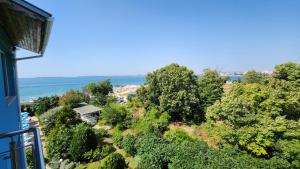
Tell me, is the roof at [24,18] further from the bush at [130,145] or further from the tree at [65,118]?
the tree at [65,118]

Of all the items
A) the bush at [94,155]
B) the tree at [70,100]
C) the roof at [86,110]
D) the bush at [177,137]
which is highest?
the tree at [70,100]

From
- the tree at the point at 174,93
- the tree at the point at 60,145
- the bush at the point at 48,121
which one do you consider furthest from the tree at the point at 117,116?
the tree at the point at 60,145

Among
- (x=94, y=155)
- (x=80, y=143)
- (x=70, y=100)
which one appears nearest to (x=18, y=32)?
(x=80, y=143)

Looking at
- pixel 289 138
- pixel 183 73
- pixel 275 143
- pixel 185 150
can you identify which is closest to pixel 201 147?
pixel 185 150

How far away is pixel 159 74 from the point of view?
802 inches

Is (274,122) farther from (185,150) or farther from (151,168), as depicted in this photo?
(151,168)

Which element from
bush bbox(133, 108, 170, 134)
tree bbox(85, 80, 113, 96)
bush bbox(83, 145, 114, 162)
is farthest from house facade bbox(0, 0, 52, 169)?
tree bbox(85, 80, 113, 96)

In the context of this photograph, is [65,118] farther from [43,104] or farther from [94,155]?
[43,104]

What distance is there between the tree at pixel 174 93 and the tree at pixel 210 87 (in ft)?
4.30

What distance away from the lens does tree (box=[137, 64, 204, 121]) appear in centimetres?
1881

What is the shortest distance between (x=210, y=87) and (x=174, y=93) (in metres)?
5.15

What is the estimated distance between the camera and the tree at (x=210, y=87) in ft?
69.0

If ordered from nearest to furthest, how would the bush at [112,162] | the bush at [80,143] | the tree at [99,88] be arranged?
the bush at [112,162] → the bush at [80,143] → the tree at [99,88]

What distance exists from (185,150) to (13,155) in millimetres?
9522
